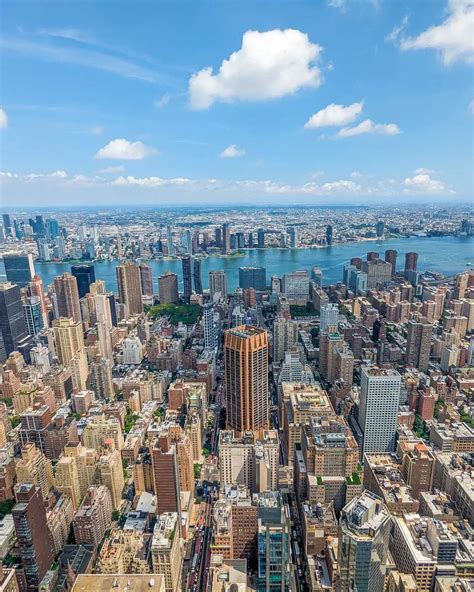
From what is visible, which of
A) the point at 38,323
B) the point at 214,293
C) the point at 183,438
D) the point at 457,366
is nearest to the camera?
Answer: the point at 183,438

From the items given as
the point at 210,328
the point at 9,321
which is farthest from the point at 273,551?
the point at 9,321

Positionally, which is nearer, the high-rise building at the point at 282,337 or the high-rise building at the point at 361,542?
the high-rise building at the point at 361,542

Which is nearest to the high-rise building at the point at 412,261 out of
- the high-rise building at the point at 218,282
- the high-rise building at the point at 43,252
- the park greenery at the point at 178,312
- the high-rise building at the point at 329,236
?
the high-rise building at the point at 218,282

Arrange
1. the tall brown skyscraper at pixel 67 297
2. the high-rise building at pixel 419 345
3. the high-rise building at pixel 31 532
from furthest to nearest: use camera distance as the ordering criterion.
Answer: the tall brown skyscraper at pixel 67 297 < the high-rise building at pixel 419 345 < the high-rise building at pixel 31 532

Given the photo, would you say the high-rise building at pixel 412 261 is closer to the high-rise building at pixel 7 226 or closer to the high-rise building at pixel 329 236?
the high-rise building at pixel 329 236

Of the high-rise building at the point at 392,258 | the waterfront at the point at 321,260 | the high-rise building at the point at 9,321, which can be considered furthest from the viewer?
the waterfront at the point at 321,260

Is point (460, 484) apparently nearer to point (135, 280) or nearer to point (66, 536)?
point (66, 536)

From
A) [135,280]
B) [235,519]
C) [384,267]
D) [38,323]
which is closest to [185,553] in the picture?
[235,519]

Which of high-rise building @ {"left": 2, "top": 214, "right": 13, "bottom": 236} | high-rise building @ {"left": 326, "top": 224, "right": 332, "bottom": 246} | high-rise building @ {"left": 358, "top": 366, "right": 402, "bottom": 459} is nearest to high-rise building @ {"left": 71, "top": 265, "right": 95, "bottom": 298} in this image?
high-rise building @ {"left": 358, "top": 366, "right": 402, "bottom": 459}
